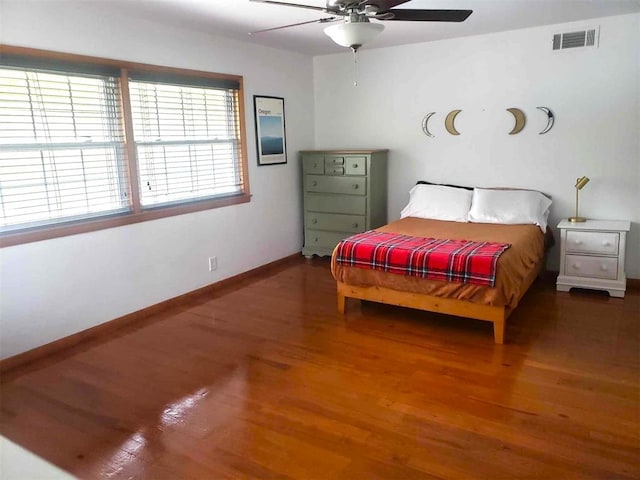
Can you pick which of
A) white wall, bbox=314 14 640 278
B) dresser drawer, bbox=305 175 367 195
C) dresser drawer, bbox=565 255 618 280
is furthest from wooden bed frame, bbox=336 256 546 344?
dresser drawer, bbox=305 175 367 195

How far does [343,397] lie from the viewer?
2.58 metres

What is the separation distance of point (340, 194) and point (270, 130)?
3.24 ft

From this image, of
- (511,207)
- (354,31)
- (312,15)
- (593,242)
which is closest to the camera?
(354,31)

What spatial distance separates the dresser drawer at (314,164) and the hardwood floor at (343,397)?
1944 millimetres

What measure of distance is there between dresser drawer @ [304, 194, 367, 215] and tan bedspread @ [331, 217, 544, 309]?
667 millimetres

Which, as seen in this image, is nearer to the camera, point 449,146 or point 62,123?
point 62,123

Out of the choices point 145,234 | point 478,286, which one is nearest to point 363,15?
point 478,286

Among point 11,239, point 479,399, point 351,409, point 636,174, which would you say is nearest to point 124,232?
point 11,239

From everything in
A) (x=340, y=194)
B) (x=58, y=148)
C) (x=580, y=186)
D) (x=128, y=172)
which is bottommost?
(x=340, y=194)

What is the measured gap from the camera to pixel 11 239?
2951mm

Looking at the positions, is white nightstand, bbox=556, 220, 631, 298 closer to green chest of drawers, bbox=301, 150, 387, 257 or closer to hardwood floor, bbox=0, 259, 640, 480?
hardwood floor, bbox=0, 259, 640, 480

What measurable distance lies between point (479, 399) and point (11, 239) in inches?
113

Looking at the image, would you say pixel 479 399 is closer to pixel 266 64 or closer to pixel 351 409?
pixel 351 409

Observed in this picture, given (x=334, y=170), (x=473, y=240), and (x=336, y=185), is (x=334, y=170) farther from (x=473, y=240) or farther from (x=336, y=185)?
(x=473, y=240)
